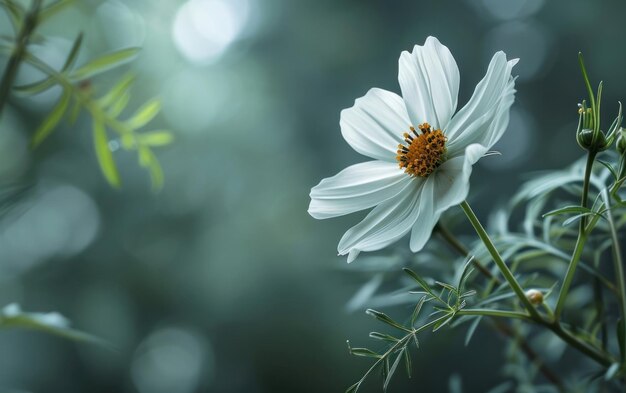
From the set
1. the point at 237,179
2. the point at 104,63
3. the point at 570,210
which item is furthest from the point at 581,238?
the point at 237,179

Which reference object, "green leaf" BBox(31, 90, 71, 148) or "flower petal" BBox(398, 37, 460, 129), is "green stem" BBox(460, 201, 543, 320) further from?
"green leaf" BBox(31, 90, 71, 148)

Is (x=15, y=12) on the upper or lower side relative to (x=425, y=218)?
upper

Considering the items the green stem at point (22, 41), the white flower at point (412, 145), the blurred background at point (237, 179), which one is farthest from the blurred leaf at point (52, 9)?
the blurred background at point (237, 179)

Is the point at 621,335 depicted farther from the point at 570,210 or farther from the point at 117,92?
the point at 117,92

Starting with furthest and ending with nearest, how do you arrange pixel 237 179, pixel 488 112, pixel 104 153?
pixel 237 179, pixel 104 153, pixel 488 112

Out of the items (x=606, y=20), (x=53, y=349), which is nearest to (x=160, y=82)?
(x=53, y=349)

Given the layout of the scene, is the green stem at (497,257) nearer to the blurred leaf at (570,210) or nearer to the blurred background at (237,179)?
the blurred leaf at (570,210)
